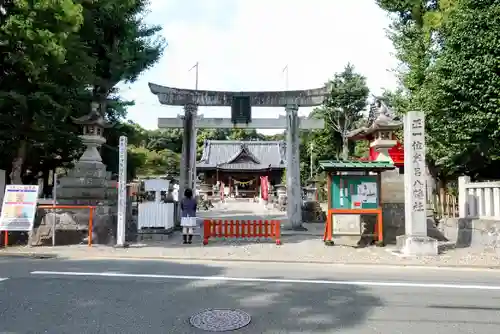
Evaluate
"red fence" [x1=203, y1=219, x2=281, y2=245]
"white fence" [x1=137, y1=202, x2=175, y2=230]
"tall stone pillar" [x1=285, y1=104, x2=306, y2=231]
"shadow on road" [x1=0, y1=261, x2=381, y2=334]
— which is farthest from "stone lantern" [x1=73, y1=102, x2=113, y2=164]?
"tall stone pillar" [x1=285, y1=104, x2=306, y2=231]

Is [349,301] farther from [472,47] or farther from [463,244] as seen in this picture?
[472,47]

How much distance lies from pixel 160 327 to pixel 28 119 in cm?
993

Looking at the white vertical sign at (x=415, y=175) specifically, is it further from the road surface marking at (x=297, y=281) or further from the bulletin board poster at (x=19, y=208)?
the bulletin board poster at (x=19, y=208)

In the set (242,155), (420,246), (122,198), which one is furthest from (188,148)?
(242,155)

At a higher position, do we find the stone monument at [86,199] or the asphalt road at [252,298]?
the stone monument at [86,199]

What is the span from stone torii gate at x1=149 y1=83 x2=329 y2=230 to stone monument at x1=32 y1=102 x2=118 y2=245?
3.10 meters

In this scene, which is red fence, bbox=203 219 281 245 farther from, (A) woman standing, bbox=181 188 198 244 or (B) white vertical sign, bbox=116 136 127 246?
(B) white vertical sign, bbox=116 136 127 246

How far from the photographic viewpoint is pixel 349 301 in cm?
559

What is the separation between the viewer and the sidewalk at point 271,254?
924cm

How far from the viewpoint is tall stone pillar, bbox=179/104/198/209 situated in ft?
51.3

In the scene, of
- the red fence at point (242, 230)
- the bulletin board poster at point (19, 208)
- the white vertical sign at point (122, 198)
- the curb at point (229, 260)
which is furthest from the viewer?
the red fence at point (242, 230)

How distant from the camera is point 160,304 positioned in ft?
17.4

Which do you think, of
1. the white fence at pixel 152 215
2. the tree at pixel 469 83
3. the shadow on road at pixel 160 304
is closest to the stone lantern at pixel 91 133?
the white fence at pixel 152 215

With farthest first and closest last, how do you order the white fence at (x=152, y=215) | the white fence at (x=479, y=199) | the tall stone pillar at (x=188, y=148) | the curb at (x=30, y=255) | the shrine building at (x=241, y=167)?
the shrine building at (x=241, y=167) → the tall stone pillar at (x=188, y=148) → the white fence at (x=152, y=215) → the white fence at (x=479, y=199) → the curb at (x=30, y=255)
